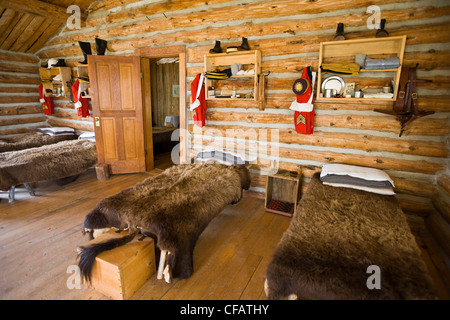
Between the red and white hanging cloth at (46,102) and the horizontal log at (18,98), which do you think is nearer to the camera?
the horizontal log at (18,98)

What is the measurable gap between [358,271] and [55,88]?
25.5 feet

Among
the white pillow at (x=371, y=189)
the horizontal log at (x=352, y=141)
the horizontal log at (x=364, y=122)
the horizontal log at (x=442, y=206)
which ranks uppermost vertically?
the horizontal log at (x=364, y=122)

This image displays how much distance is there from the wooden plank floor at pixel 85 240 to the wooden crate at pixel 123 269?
0.08 meters

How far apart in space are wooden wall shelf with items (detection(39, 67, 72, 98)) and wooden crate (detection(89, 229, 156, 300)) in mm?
5428

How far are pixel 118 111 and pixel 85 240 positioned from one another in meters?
2.91

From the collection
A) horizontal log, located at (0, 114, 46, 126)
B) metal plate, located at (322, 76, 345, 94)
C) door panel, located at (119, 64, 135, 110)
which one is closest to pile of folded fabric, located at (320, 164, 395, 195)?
metal plate, located at (322, 76, 345, 94)

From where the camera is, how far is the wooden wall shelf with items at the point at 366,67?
9.55ft

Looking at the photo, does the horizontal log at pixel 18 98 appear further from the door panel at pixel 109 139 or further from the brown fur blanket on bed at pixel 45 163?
the door panel at pixel 109 139

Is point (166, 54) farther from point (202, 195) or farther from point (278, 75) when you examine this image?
point (202, 195)

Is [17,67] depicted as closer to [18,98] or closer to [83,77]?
[18,98]

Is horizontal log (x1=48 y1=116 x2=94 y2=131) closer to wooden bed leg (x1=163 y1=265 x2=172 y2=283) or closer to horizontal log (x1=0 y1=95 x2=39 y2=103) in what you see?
horizontal log (x1=0 y1=95 x2=39 y2=103)

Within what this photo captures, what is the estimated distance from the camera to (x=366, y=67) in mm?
2975

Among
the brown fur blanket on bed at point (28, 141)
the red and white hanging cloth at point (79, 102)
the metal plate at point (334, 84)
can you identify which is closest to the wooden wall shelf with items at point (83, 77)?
the red and white hanging cloth at point (79, 102)

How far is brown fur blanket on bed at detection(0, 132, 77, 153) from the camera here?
17.7 feet
